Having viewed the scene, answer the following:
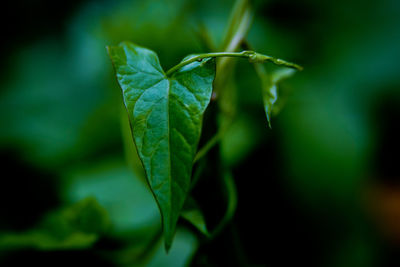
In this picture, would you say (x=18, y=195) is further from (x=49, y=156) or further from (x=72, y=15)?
(x=72, y=15)

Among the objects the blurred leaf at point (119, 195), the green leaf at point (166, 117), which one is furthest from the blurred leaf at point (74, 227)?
the green leaf at point (166, 117)

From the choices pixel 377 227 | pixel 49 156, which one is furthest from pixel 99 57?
pixel 377 227

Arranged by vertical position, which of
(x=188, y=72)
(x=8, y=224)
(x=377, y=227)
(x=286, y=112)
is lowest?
(x=377, y=227)

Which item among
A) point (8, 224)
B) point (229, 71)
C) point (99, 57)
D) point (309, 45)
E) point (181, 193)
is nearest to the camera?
point (181, 193)

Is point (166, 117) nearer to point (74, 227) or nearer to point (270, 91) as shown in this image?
point (270, 91)

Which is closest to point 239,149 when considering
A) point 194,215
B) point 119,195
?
point 119,195
